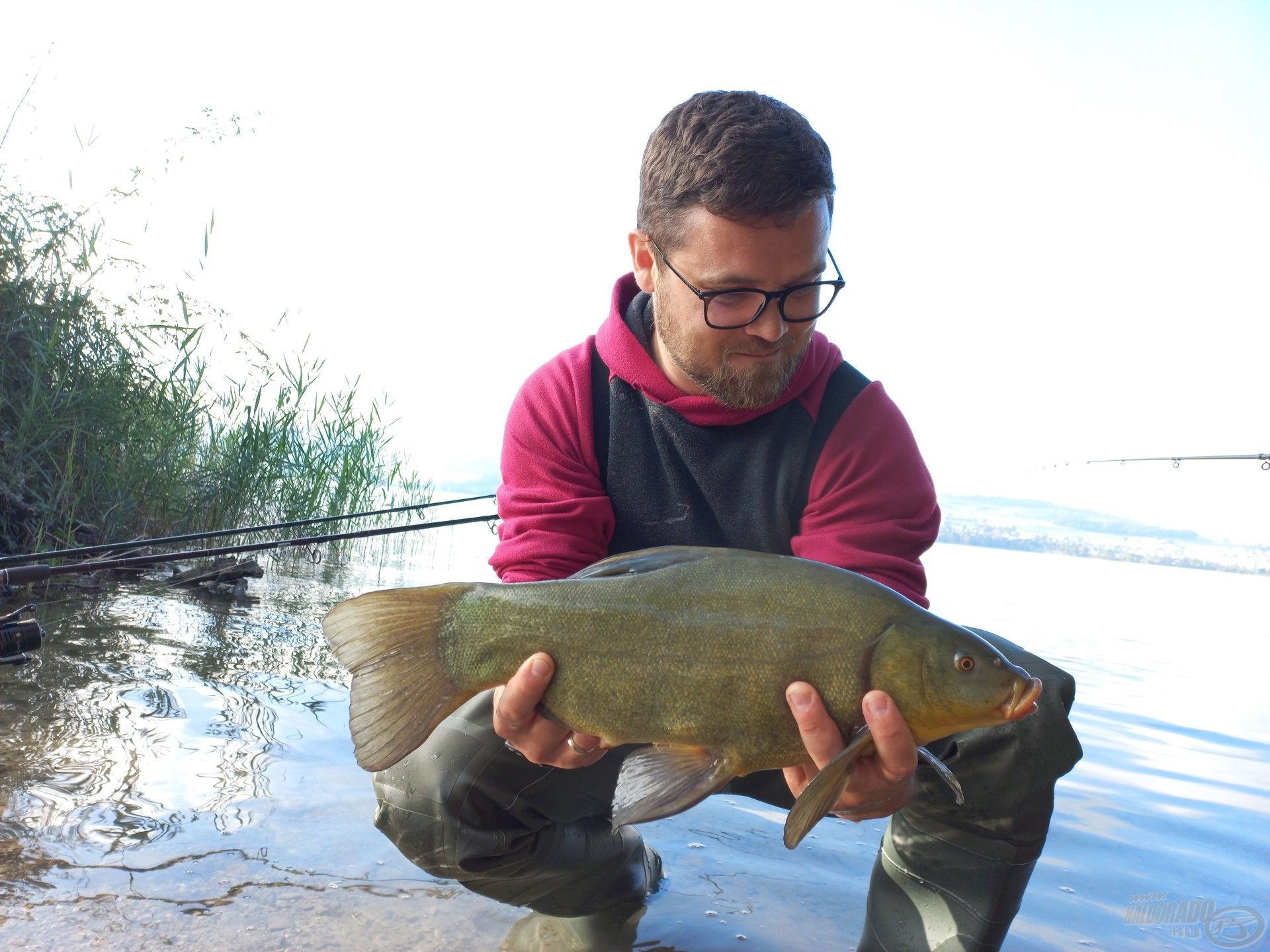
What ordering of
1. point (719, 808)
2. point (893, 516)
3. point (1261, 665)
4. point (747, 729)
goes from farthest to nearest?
1. point (1261, 665)
2. point (719, 808)
3. point (893, 516)
4. point (747, 729)

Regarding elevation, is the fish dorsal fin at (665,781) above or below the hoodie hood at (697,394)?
below

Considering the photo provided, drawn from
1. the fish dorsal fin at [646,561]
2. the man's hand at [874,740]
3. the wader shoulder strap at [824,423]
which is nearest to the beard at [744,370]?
the wader shoulder strap at [824,423]

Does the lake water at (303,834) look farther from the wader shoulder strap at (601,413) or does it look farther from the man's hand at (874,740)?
the wader shoulder strap at (601,413)

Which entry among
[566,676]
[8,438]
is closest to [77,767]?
[566,676]

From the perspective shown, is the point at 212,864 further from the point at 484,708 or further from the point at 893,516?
the point at 893,516

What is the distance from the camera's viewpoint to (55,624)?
4.41 meters

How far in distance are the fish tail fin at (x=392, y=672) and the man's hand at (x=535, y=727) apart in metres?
0.11

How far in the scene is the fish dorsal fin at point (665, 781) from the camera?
1.76 meters

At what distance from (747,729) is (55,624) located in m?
3.84

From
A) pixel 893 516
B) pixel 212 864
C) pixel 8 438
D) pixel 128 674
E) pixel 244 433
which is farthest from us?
pixel 244 433

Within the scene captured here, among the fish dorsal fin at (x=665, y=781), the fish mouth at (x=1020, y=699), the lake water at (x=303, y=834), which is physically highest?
the fish mouth at (x=1020, y=699)

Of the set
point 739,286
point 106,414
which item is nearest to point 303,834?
point 739,286

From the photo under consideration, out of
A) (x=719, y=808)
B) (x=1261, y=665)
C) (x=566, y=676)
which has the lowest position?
(x=1261, y=665)

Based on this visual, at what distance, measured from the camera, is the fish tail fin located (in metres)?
1.84
